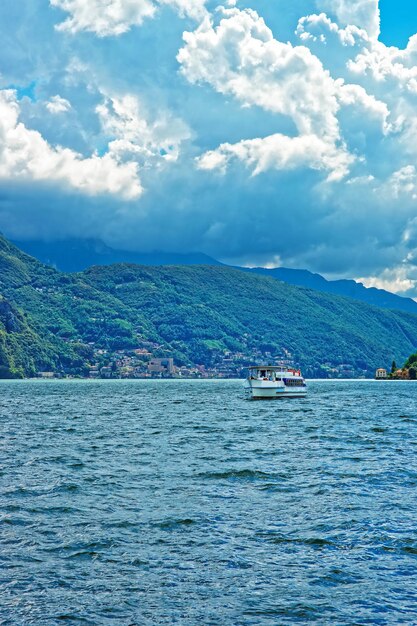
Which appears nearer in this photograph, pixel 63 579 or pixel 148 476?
pixel 63 579

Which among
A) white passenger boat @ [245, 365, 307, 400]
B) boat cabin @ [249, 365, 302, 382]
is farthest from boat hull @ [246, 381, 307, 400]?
boat cabin @ [249, 365, 302, 382]

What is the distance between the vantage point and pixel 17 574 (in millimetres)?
23469

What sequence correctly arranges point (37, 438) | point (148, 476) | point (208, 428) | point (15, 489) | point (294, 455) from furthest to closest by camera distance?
point (208, 428) → point (37, 438) → point (294, 455) → point (148, 476) → point (15, 489)

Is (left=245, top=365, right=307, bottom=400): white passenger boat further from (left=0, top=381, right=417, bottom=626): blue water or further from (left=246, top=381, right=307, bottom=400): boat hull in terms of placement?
(left=0, top=381, right=417, bottom=626): blue water

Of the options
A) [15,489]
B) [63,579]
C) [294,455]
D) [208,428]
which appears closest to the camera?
[63,579]

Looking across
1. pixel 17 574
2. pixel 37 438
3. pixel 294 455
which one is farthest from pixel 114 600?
pixel 37 438

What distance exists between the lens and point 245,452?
56.6 m

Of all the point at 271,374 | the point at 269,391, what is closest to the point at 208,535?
the point at 269,391

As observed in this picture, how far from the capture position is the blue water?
68.1 feet

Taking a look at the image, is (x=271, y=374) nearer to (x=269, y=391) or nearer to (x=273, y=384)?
(x=273, y=384)

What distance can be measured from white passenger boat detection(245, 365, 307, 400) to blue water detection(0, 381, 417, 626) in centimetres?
9462

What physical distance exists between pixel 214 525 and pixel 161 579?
7.52m

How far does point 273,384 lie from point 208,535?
417 feet

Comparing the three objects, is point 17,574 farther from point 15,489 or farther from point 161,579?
point 15,489
